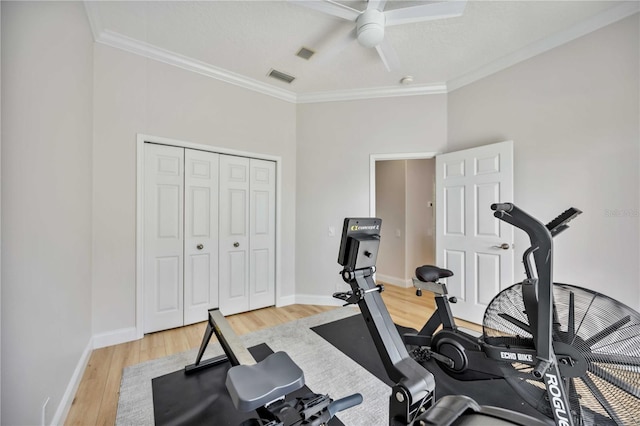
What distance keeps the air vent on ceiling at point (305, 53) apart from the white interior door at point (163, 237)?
162cm

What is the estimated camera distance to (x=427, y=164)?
450cm

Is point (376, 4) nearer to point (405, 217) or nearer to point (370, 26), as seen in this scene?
point (370, 26)

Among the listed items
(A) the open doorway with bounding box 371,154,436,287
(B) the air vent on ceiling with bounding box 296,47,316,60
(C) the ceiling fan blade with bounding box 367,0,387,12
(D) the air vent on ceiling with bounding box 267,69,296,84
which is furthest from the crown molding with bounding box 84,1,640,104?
(C) the ceiling fan blade with bounding box 367,0,387,12

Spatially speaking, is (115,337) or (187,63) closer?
(115,337)

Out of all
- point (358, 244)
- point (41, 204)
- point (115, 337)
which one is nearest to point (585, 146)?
point (358, 244)

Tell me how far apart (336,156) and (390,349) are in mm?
2639

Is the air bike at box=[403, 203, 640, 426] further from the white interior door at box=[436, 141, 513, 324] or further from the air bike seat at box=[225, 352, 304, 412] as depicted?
the white interior door at box=[436, 141, 513, 324]

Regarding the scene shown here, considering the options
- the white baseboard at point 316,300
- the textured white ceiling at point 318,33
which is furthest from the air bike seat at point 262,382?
the textured white ceiling at point 318,33

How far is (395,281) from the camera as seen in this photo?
4402 mm

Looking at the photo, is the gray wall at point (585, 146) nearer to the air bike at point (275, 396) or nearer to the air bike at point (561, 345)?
the air bike at point (561, 345)

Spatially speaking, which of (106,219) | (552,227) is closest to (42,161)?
(106,219)

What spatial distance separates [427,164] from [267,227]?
306 centimetres

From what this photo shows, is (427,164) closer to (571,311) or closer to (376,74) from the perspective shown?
(376,74)

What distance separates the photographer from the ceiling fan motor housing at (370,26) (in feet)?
6.27
